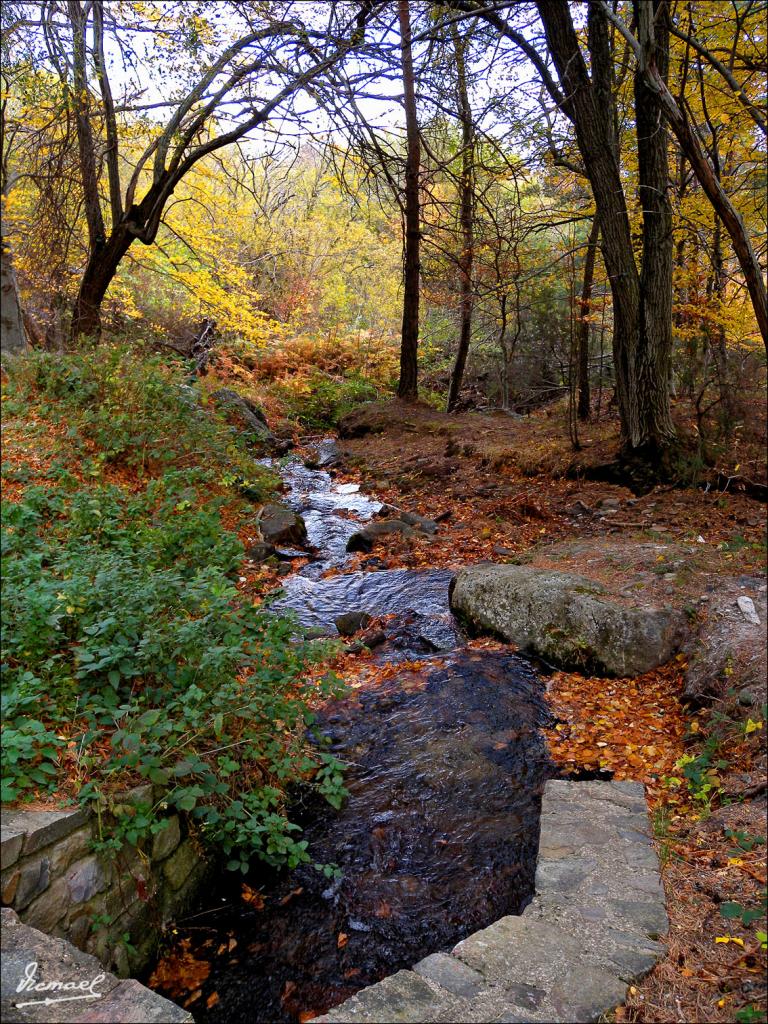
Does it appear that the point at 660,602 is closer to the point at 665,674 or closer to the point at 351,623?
the point at 665,674

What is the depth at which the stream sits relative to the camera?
3041 millimetres

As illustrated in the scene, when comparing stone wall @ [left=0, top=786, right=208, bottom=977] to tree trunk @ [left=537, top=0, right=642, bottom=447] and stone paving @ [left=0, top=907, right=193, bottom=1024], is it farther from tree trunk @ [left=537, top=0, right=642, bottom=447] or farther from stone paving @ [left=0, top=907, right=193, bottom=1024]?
tree trunk @ [left=537, top=0, right=642, bottom=447]

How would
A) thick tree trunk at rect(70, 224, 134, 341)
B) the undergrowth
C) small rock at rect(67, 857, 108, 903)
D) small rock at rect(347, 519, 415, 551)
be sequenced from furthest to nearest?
thick tree trunk at rect(70, 224, 134, 341) < small rock at rect(347, 519, 415, 551) < the undergrowth < small rock at rect(67, 857, 108, 903)

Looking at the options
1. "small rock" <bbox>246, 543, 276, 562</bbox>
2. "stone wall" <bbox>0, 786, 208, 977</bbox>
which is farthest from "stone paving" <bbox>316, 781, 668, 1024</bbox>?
"small rock" <bbox>246, 543, 276, 562</bbox>

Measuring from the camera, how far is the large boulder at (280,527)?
27.2ft

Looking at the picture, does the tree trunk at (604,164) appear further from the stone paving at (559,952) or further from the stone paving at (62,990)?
the stone paving at (62,990)

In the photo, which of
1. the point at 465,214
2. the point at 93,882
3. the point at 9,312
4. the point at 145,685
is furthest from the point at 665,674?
the point at 465,214

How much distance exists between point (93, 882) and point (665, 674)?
4090 mm

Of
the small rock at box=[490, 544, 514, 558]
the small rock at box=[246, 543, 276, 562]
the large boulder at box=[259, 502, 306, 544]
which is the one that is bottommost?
the small rock at box=[490, 544, 514, 558]

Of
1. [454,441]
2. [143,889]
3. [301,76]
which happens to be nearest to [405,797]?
[143,889]

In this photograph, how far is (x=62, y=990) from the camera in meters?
2.32

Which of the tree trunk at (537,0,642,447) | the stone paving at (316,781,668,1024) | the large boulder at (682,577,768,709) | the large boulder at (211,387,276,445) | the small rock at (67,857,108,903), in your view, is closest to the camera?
the stone paving at (316,781,668,1024)

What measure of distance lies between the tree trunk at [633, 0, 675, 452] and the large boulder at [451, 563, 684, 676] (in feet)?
10.2

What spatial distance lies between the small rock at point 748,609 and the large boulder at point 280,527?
17.0 feet
